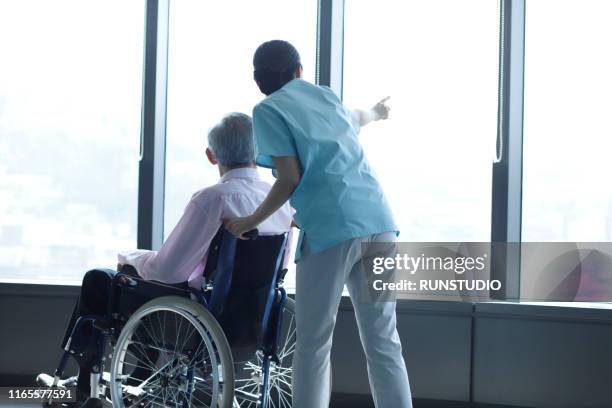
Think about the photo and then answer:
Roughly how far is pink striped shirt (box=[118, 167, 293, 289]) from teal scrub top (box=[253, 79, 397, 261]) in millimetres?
252

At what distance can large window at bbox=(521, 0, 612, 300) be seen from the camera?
10.5 feet

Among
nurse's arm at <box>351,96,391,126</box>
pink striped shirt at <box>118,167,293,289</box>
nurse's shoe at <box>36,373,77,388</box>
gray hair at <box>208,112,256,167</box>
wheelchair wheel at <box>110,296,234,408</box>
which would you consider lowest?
nurse's shoe at <box>36,373,77,388</box>

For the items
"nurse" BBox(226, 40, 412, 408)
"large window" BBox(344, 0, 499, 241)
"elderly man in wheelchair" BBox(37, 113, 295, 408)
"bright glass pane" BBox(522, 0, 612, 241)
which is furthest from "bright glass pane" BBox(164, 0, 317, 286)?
"nurse" BBox(226, 40, 412, 408)

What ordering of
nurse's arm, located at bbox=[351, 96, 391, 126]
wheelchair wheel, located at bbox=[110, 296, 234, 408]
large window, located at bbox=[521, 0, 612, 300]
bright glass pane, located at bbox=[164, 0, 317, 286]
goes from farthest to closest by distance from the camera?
bright glass pane, located at bbox=[164, 0, 317, 286] < large window, located at bbox=[521, 0, 612, 300] < nurse's arm, located at bbox=[351, 96, 391, 126] < wheelchair wheel, located at bbox=[110, 296, 234, 408]

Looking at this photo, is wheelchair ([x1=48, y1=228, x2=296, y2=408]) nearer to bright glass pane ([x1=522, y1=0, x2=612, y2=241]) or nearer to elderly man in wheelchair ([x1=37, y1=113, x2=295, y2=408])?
elderly man in wheelchair ([x1=37, y1=113, x2=295, y2=408])

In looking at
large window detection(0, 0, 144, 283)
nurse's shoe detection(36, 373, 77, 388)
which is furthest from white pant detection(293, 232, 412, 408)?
large window detection(0, 0, 144, 283)

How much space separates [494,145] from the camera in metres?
3.23

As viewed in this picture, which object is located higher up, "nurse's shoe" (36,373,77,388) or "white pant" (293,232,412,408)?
"white pant" (293,232,412,408)

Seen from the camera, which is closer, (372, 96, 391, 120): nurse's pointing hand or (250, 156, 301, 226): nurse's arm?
(250, 156, 301, 226): nurse's arm

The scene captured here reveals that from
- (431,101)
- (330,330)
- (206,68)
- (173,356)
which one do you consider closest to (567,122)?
(431,101)

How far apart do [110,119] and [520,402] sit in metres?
1.98

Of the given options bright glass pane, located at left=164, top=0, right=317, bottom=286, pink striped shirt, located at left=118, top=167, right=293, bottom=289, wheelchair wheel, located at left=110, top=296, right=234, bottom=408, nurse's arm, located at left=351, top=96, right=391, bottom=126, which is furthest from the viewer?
bright glass pane, located at left=164, top=0, right=317, bottom=286

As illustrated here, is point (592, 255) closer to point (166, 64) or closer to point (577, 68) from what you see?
point (577, 68)

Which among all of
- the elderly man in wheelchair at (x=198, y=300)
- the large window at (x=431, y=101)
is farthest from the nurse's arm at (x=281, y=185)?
the large window at (x=431, y=101)
